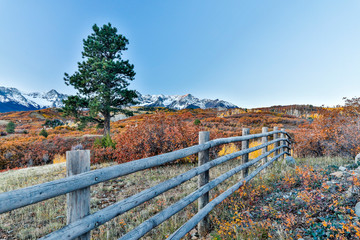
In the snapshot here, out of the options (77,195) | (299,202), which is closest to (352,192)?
(299,202)

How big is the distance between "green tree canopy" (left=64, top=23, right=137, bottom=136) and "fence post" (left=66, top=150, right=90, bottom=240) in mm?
18418

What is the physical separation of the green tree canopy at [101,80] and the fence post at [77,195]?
60.4 feet

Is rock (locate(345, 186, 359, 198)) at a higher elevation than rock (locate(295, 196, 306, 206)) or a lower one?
higher

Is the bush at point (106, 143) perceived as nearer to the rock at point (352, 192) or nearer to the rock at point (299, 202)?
the rock at point (299, 202)

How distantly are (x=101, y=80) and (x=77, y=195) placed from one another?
20468mm

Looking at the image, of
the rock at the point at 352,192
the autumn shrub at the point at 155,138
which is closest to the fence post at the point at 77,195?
the rock at the point at 352,192

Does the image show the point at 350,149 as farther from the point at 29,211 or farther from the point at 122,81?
the point at 122,81

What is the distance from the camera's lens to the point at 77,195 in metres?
1.64

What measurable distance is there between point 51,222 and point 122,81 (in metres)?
18.8

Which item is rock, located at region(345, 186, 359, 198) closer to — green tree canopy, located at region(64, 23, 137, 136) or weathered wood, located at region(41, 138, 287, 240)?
weathered wood, located at region(41, 138, 287, 240)

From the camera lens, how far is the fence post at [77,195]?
1628mm

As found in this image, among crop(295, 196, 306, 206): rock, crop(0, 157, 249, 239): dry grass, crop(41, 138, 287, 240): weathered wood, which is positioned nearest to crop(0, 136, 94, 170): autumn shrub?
crop(0, 157, 249, 239): dry grass

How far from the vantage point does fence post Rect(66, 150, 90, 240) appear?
1.63 m

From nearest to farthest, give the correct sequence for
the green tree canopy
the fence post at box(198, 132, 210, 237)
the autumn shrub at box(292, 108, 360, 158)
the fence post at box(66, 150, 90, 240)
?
the fence post at box(66, 150, 90, 240) → the fence post at box(198, 132, 210, 237) → the autumn shrub at box(292, 108, 360, 158) → the green tree canopy
